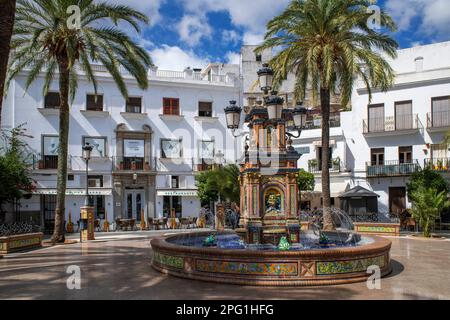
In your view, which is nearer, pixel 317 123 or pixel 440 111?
pixel 440 111

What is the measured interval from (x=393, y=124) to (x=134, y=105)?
17.7 metres

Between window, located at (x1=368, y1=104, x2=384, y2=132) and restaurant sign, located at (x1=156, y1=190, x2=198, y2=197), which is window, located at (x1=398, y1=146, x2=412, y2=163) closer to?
window, located at (x1=368, y1=104, x2=384, y2=132)

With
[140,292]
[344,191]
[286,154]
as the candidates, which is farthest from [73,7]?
[344,191]

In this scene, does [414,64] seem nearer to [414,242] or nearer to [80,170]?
[414,242]

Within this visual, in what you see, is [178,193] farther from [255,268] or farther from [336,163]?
[255,268]

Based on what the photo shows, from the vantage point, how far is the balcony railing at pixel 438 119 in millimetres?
27750

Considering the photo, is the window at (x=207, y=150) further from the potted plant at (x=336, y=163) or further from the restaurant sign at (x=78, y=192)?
the potted plant at (x=336, y=163)

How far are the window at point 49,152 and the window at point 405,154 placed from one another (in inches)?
878

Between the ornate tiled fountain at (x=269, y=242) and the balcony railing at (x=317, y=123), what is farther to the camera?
the balcony railing at (x=317, y=123)

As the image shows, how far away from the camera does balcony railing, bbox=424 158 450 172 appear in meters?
27.1

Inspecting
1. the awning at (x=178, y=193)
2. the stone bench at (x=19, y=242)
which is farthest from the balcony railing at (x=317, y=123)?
the stone bench at (x=19, y=242)

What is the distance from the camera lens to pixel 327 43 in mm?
18406

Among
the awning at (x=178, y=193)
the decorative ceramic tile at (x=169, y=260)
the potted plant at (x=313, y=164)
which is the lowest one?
the decorative ceramic tile at (x=169, y=260)

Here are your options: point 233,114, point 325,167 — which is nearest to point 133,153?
point 325,167
